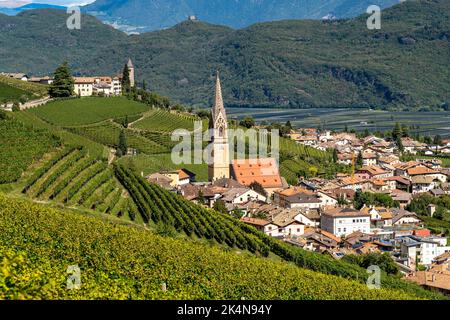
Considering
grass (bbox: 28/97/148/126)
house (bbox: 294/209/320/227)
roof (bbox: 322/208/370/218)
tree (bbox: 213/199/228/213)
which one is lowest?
house (bbox: 294/209/320/227)

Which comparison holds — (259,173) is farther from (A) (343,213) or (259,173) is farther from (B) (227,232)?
(B) (227,232)

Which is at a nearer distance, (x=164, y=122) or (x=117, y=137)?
(x=117, y=137)

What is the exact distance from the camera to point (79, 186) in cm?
3544

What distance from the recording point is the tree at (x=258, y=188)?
55.2 meters

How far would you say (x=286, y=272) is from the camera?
77.5ft

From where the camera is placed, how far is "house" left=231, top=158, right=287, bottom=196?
56.8 m

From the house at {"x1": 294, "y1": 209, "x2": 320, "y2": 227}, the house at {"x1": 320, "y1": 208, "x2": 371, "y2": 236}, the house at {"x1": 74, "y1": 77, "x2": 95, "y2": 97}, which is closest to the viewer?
the house at {"x1": 294, "y1": 209, "x2": 320, "y2": 227}

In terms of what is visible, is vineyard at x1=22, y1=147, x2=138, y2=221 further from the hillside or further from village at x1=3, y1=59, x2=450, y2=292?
village at x1=3, y1=59, x2=450, y2=292

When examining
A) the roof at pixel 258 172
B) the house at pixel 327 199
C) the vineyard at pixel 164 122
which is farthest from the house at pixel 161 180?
the vineyard at pixel 164 122

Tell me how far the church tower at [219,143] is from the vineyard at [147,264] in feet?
102

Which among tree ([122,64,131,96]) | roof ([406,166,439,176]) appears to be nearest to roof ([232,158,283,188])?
roof ([406,166,439,176])

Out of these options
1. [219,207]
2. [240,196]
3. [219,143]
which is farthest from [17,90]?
[219,207]

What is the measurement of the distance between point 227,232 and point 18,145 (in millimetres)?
13781
